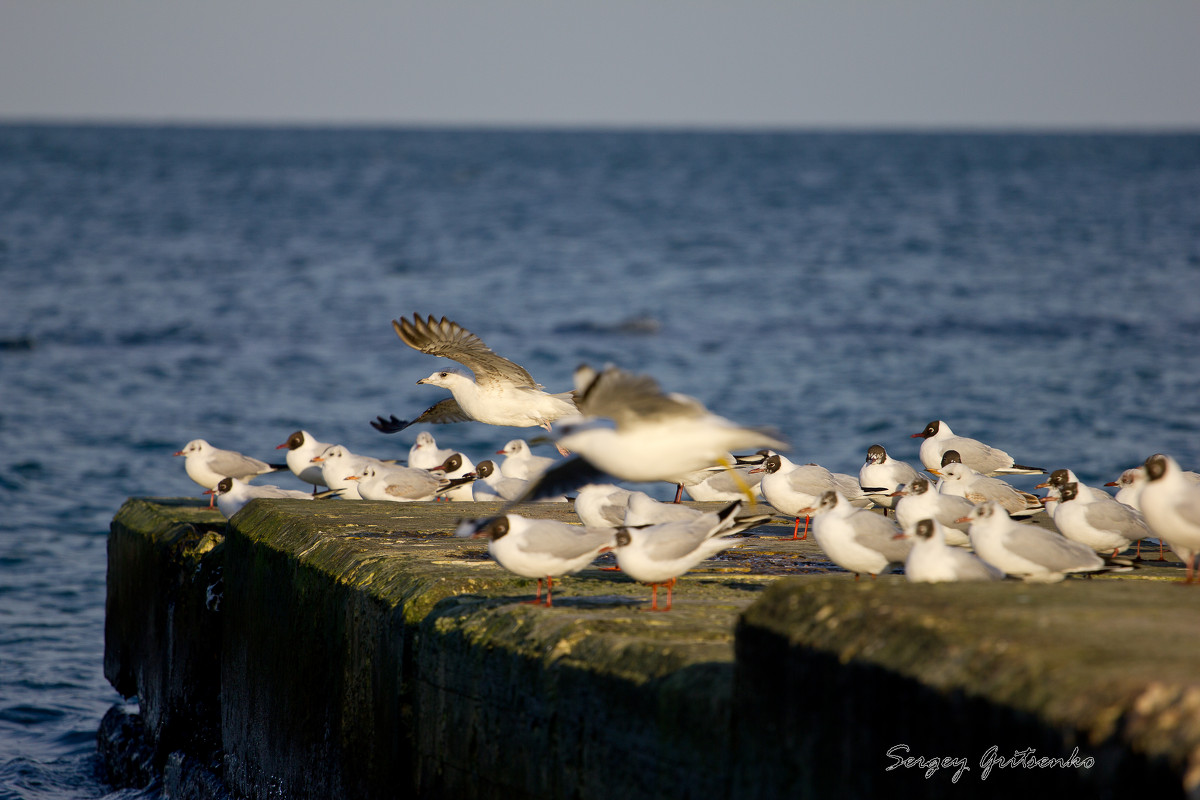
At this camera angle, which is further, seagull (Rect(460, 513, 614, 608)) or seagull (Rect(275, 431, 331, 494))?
seagull (Rect(275, 431, 331, 494))

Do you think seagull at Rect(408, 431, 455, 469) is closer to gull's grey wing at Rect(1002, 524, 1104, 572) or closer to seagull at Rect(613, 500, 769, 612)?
seagull at Rect(613, 500, 769, 612)

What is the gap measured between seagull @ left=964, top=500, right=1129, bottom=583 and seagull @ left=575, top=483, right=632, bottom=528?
2156mm

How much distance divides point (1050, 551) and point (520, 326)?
23321 mm

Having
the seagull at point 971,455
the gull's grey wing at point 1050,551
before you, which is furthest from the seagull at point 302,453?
the gull's grey wing at point 1050,551

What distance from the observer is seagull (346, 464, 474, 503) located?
345 inches

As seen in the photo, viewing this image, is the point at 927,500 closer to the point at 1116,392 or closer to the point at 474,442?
the point at 474,442

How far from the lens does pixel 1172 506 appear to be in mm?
4949

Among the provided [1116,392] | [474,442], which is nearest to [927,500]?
[474,442]

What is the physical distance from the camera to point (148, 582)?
309 inches

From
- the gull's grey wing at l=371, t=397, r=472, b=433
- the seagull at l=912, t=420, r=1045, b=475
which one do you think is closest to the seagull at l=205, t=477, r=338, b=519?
the gull's grey wing at l=371, t=397, r=472, b=433

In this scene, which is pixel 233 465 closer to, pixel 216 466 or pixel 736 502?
pixel 216 466

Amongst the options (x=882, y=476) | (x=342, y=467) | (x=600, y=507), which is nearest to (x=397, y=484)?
(x=342, y=467)

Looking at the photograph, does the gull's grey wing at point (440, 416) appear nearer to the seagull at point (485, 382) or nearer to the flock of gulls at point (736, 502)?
the seagull at point (485, 382)

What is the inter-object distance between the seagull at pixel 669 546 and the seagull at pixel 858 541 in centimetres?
50
